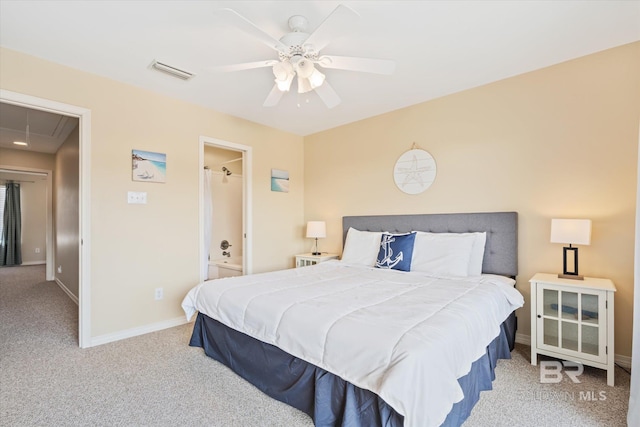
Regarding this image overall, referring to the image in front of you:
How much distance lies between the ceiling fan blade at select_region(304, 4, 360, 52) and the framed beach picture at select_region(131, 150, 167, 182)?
2.17 meters

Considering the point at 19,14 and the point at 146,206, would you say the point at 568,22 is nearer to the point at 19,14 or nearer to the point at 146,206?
the point at 19,14

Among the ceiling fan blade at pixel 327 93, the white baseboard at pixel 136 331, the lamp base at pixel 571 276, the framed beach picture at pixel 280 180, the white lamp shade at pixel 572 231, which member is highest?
the ceiling fan blade at pixel 327 93

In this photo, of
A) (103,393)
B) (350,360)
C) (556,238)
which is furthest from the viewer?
(556,238)

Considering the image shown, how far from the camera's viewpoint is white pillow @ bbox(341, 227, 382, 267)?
345 cm

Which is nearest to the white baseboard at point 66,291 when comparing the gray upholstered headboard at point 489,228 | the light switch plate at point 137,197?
the light switch plate at point 137,197

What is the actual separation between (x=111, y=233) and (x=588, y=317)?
407cm

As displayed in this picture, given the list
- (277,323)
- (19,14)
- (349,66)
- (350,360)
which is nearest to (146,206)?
(19,14)

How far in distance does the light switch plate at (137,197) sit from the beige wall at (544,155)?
273 centimetres

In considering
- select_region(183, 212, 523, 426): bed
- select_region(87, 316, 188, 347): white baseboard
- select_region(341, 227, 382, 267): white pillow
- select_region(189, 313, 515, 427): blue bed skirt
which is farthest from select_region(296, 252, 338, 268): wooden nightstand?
select_region(189, 313, 515, 427): blue bed skirt

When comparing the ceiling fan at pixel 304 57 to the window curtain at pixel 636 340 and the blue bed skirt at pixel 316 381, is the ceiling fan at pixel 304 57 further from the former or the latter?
the blue bed skirt at pixel 316 381

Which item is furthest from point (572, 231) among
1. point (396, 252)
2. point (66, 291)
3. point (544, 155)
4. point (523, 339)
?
point (66, 291)

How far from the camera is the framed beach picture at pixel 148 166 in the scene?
3.11 m

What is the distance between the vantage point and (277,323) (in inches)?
72.0

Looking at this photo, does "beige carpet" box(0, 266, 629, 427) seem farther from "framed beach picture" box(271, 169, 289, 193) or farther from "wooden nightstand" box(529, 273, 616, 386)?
"framed beach picture" box(271, 169, 289, 193)
